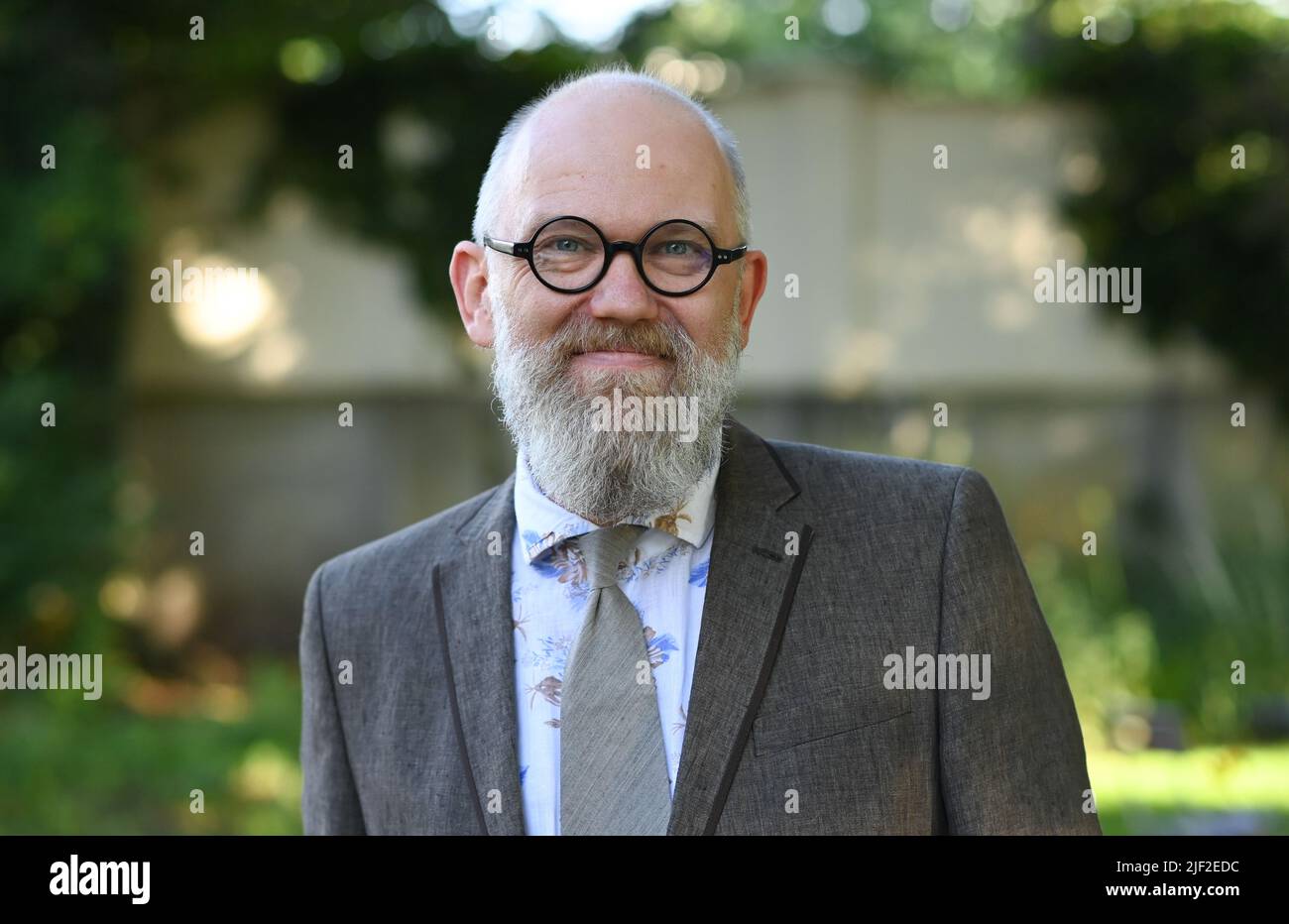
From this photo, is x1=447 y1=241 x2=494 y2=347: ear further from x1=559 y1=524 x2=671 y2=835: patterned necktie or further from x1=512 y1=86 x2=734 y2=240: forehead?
x1=559 y1=524 x2=671 y2=835: patterned necktie

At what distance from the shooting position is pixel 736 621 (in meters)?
1.83

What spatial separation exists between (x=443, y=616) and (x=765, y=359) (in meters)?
5.69

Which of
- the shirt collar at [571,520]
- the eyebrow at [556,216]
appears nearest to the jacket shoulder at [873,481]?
the shirt collar at [571,520]

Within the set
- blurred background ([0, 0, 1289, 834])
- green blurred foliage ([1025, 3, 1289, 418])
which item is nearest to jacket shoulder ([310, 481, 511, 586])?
blurred background ([0, 0, 1289, 834])

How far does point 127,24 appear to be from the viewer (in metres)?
6.84

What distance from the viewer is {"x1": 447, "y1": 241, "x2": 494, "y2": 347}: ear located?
2.11m

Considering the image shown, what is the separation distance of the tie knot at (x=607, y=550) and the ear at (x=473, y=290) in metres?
0.42

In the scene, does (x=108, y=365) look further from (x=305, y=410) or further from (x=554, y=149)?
(x=554, y=149)

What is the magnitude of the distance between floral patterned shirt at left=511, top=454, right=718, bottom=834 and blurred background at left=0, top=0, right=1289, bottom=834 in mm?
5164

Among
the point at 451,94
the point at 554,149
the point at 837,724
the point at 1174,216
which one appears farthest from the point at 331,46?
the point at 837,724

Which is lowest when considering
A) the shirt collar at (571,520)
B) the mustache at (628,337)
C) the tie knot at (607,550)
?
the tie knot at (607,550)

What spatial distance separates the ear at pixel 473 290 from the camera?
2.11m

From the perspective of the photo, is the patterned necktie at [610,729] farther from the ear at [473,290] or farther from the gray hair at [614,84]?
the gray hair at [614,84]
